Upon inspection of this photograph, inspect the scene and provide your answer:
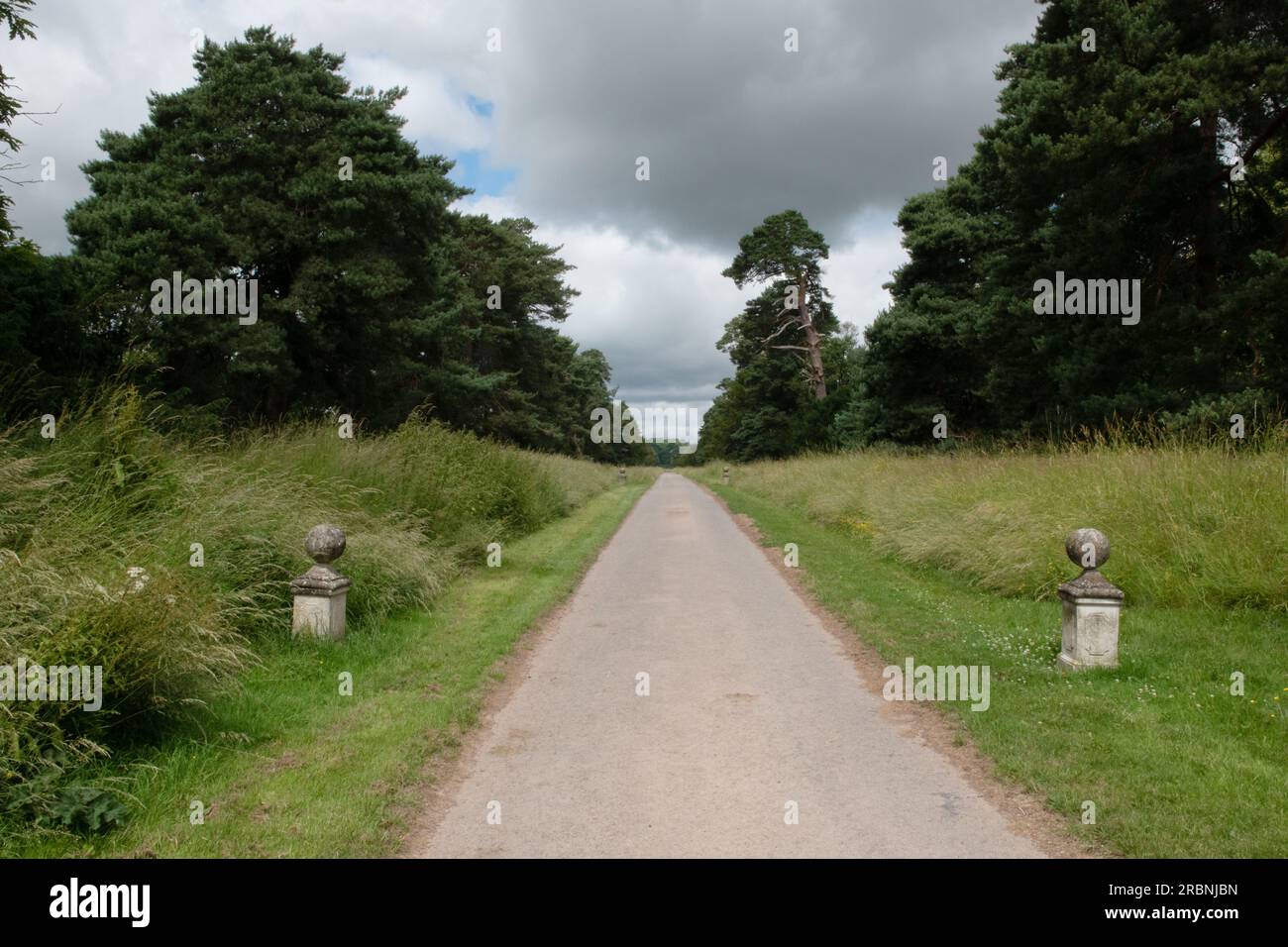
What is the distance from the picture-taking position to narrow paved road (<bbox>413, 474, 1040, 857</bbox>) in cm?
366

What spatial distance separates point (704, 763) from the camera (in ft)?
15.2

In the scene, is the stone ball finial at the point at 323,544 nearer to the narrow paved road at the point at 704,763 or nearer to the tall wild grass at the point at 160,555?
the tall wild grass at the point at 160,555

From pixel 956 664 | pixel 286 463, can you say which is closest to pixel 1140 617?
pixel 956 664

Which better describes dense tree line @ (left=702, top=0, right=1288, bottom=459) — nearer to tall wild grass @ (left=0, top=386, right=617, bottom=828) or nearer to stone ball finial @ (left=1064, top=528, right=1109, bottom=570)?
stone ball finial @ (left=1064, top=528, right=1109, bottom=570)

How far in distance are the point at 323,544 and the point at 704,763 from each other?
4306 millimetres

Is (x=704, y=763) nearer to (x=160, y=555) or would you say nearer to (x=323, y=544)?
(x=323, y=544)

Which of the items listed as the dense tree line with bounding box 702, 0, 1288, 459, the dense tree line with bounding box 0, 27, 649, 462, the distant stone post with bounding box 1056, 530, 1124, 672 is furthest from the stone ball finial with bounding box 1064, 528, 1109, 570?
the dense tree line with bounding box 0, 27, 649, 462

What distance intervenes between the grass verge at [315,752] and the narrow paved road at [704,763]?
14.4 inches

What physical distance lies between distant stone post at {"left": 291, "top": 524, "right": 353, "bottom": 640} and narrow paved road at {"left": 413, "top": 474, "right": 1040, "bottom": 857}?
1.92 m

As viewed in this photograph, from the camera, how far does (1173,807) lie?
3.82m

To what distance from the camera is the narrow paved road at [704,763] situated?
3.66 meters

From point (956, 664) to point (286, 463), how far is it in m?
8.36

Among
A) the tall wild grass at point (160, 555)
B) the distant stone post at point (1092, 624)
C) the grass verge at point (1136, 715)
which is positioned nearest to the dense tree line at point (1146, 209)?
the grass verge at point (1136, 715)
